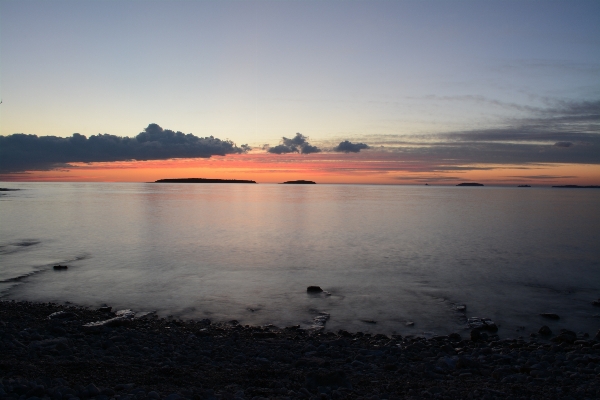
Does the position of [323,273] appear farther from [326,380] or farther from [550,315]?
[326,380]

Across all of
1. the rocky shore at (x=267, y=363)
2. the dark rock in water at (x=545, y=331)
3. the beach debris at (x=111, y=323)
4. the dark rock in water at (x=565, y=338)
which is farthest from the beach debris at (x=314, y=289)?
the dark rock in water at (x=565, y=338)

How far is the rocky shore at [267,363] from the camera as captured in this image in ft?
20.9

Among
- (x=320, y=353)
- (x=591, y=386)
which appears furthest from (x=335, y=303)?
(x=591, y=386)

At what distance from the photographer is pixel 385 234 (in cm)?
3250

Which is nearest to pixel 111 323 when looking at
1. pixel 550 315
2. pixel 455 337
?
pixel 455 337

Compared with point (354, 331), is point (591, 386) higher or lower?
higher

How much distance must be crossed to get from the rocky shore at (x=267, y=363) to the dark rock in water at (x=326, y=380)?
16 mm

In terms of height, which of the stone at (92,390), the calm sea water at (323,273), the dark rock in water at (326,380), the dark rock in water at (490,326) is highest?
the stone at (92,390)

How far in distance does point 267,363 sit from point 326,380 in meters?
1.60

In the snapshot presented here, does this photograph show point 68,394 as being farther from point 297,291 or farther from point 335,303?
point 297,291

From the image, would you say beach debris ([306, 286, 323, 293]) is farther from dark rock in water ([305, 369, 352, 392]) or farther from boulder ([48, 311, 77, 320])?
dark rock in water ([305, 369, 352, 392])

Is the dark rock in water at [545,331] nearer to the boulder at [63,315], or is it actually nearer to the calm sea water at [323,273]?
the calm sea water at [323,273]

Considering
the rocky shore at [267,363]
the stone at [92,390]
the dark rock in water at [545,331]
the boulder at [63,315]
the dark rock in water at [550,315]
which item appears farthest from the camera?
the dark rock in water at [550,315]

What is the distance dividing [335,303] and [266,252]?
11.3m
